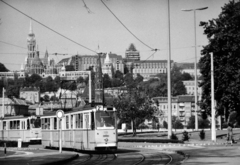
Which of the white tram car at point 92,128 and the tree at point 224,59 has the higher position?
the tree at point 224,59

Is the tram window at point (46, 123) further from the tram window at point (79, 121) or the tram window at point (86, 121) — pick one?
the tram window at point (86, 121)

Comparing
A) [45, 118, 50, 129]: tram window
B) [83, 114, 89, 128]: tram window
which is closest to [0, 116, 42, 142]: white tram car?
[45, 118, 50, 129]: tram window

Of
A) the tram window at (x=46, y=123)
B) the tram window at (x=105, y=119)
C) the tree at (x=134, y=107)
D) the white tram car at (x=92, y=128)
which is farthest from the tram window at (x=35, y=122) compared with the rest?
the tree at (x=134, y=107)

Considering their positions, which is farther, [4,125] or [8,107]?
[8,107]

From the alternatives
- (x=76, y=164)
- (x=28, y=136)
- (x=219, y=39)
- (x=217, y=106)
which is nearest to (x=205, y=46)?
(x=219, y=39)

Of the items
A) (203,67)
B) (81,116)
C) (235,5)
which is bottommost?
(81,116)

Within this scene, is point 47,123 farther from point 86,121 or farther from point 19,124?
point 19,124

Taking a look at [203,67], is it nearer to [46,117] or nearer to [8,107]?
[46,117]

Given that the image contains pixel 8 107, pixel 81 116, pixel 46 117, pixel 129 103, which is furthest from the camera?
pixel 8 107
